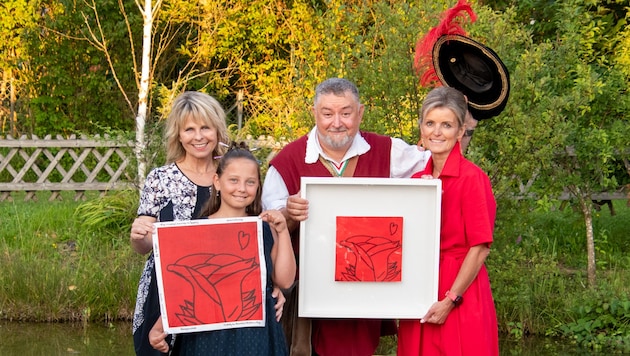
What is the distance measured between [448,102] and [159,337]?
152 centimetres

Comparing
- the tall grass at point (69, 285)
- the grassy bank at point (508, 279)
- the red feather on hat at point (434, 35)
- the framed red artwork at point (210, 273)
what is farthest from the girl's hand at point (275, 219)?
the tall grass at point (69, 285)

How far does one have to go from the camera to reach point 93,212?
10.5m

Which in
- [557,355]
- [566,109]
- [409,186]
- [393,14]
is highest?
[393,14]

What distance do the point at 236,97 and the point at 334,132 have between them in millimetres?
13292

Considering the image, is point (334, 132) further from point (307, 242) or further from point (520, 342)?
point (520, 342)

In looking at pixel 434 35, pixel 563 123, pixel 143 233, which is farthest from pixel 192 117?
pixel 563 123

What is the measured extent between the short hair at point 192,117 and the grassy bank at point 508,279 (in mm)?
3604

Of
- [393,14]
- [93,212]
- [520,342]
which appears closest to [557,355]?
[520,342]

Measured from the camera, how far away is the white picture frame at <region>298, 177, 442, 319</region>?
4137 mm

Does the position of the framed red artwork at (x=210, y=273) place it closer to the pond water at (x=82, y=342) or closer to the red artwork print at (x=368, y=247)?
the red artwork print at (x=368, y=247)

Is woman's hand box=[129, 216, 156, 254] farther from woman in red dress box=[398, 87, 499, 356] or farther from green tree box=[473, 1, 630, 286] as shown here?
green tree box=[473, 1, 630, 286]

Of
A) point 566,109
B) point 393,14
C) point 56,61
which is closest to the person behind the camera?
point 393,14

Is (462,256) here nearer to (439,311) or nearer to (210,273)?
(439,311)

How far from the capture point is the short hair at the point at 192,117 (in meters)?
4.33
